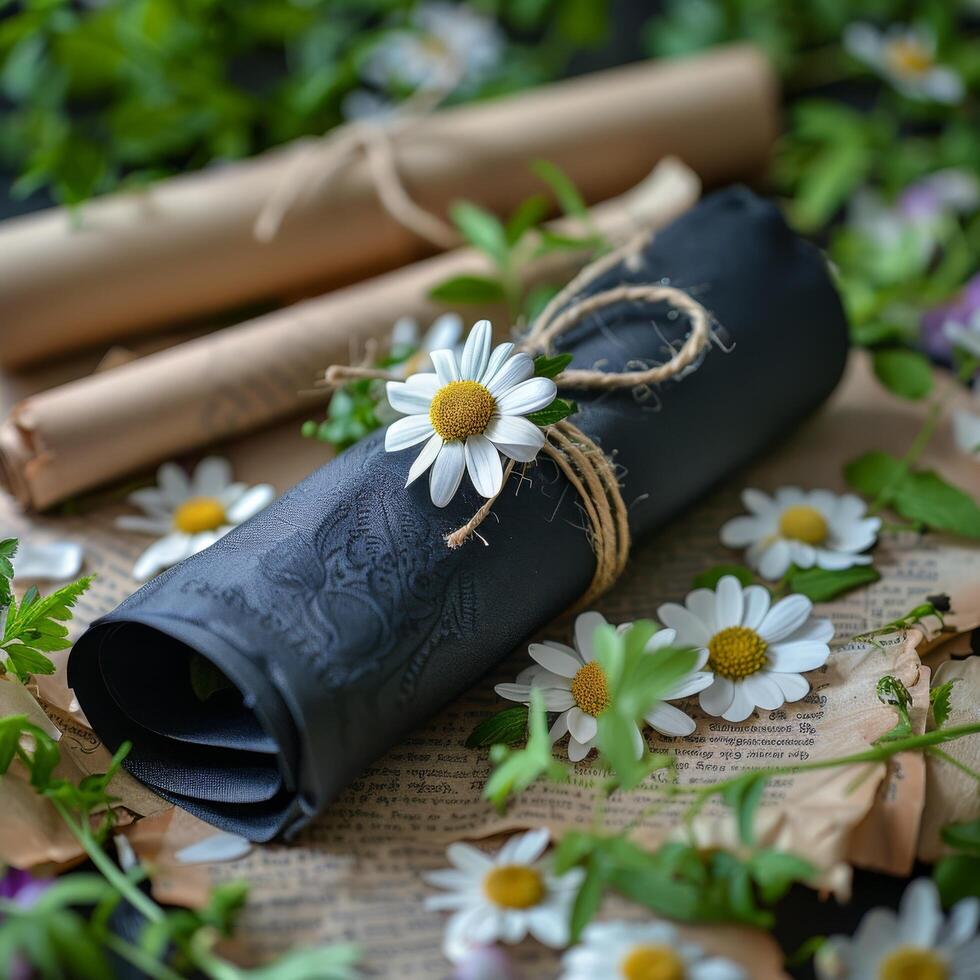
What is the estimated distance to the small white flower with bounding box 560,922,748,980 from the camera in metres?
0.59

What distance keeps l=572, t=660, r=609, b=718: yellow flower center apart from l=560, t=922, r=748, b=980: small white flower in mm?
164

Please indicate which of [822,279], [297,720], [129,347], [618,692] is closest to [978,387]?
[822,279]

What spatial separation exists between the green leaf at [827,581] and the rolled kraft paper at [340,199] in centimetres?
54

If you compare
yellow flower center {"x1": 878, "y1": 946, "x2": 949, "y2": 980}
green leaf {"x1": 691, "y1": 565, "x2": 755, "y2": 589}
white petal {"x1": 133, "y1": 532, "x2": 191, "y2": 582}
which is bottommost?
yellow flower center {"x1": 878, "y1": 946, "x2": 949, "y2": 980}

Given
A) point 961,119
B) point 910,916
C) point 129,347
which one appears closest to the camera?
point 910,916

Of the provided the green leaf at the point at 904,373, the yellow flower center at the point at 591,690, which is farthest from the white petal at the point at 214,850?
the green leaf at the point at 904,373

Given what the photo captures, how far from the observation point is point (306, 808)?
69 cm

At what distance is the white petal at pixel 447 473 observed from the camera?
709 millimetres

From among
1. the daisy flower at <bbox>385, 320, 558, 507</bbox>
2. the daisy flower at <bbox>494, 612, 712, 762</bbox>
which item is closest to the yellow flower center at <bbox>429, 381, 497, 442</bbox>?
the daisy flower at <bbox>385, 320, 558, 507</bbox>

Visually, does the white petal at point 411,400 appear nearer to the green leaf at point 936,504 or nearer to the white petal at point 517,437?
the white petal at point 517,437

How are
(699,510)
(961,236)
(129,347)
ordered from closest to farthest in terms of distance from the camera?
(699,510), (129,347), (961,236)

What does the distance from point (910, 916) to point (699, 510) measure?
0.41 meters

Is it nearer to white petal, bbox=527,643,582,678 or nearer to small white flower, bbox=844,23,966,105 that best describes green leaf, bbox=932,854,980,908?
white petal, bbox=527,643,582,678

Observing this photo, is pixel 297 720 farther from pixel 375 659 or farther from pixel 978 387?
pixel 978 387
